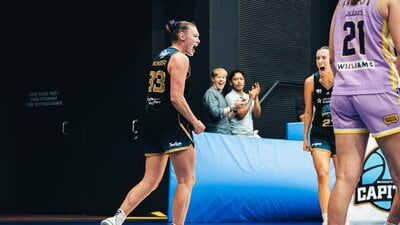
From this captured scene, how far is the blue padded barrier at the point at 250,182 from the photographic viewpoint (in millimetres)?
12094

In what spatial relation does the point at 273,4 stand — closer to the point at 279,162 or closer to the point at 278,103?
the point at 278,103

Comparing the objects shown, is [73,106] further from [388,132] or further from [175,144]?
[388,132]

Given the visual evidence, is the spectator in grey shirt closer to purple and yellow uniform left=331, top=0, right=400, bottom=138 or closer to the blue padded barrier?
the blue padded barrier

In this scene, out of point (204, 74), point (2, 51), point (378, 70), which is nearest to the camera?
point (378, 70)

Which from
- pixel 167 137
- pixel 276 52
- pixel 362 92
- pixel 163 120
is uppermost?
pixel 276 52

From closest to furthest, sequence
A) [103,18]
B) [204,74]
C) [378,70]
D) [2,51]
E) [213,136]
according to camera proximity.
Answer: [378,70]
[213,136]
[204,74]
[103,18]
[2,51]

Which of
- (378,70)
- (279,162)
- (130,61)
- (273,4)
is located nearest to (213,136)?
(279,162)

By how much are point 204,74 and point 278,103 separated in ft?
6.35

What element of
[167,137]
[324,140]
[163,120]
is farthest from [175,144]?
[324,140]

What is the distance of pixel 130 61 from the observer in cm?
1460

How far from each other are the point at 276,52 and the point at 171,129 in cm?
721

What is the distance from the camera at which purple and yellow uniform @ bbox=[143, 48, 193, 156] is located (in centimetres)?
843

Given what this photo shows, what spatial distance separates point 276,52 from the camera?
15.4 meters

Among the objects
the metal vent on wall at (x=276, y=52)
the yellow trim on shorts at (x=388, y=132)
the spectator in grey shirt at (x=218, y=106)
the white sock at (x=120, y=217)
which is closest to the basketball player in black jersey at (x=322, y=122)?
the white sock at (x=120, y=217)
